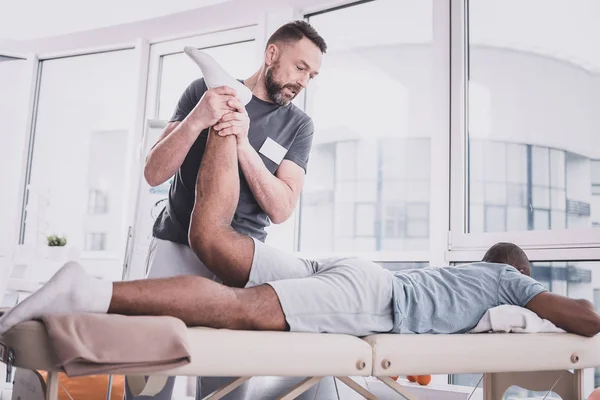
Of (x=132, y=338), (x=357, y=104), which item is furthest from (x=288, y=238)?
(x=132, y=338)

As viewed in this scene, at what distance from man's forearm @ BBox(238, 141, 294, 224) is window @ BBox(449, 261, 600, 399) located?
1.34 metres

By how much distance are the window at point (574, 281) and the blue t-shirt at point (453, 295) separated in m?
1.00

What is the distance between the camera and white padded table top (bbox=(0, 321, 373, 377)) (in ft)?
3.50

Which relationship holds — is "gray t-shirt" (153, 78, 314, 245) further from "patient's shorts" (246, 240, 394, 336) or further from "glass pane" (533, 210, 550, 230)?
"glass pane" (533, 210, 550, 230)

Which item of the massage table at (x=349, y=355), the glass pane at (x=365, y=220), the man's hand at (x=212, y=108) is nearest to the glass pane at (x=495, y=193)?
the glass pane at (x=365, y=220)

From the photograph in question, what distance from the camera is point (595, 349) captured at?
159cm

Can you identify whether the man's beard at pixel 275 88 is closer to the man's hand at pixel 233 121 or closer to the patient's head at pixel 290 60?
the patient's head at pixel 290 60

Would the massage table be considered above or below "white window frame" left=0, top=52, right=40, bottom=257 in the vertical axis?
Result: below

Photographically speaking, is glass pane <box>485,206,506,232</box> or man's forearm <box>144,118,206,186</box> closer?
man's forearm <box>144,118,206,186</box>

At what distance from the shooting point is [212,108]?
1.64 meters

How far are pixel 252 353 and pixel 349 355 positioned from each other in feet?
0.71

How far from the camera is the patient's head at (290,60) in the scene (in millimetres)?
1957

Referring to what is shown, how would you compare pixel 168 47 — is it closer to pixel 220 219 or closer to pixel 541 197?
pixel 541 197

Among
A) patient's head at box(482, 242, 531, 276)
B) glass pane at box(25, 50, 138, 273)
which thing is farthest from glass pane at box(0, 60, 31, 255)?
patient's head at box(482, 242, 531, 276)
